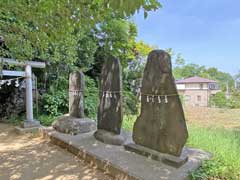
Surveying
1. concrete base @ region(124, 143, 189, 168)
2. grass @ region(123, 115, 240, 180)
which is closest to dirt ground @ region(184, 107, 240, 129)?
grass @ region(123, 115, 240, 180)

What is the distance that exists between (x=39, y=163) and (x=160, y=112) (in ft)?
7.36

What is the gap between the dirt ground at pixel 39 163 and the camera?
3.50 m

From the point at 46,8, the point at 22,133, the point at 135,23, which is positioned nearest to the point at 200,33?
the point at 135,23

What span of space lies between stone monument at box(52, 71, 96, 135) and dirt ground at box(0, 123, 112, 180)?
548 millimetres

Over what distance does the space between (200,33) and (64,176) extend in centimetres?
3060

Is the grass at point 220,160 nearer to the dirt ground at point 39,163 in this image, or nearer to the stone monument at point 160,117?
the stone monument at point 160,117

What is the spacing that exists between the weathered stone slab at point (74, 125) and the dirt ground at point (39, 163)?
0.50 m

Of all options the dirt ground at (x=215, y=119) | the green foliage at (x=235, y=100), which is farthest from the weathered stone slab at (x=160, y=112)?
the green foliage at (x=235, y=100)

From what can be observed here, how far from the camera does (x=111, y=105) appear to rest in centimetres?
469

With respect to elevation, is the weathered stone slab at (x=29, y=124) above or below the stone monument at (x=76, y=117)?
below

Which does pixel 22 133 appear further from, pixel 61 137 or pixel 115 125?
pixel 115 125

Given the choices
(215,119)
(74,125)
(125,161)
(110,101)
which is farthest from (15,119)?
(215,119)

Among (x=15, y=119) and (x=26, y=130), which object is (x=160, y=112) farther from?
(x=15, y=119)

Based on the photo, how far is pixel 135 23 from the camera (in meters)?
11.6
